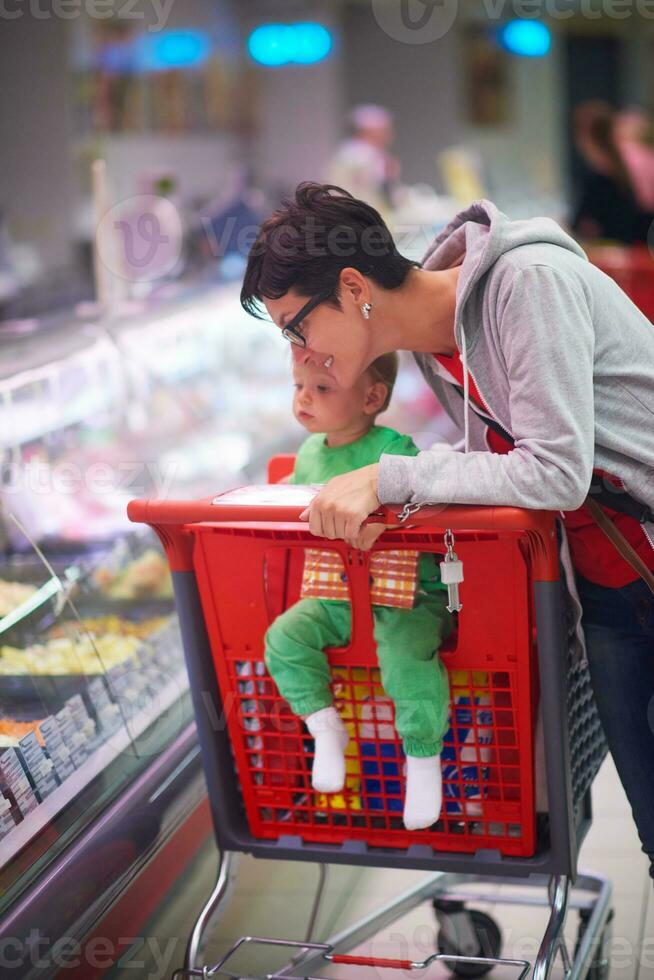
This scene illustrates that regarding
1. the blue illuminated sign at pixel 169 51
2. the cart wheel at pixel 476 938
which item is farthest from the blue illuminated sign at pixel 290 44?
the cart wheel at pixel 476 938

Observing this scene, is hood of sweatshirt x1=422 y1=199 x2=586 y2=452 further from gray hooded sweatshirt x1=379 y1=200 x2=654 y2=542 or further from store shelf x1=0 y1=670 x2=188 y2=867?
store shelf x1=0 y1=670 x2=188 y2=867

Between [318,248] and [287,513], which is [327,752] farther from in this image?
[318,248]

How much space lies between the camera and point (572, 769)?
228 cm

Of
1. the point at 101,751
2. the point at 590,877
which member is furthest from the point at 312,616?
the point at 590,877

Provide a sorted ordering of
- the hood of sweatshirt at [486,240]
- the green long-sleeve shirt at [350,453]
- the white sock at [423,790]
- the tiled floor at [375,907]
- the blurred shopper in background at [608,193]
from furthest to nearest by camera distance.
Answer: the blurred shopper in background at [608,193] < the tiled floor at [375,907] < the green long-sleeve shirt at [350,453] < the white sock at [423,790] < the hood of sweatshirt at [486,240]

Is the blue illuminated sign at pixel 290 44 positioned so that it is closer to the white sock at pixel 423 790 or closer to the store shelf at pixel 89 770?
the store shelf at pixel 89 770

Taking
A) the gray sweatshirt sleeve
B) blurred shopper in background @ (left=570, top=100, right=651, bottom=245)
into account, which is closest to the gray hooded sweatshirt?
the gray sweatshirt sleeve

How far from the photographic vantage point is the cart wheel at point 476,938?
279 cm

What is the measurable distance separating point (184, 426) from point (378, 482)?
257cm

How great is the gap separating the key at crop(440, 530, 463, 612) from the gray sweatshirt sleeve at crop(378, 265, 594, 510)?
0.30 ft

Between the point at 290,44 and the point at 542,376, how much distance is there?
10830mm

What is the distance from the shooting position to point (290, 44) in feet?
38.7

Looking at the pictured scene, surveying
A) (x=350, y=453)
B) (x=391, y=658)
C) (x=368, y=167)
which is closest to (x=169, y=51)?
(x=368, y=167)

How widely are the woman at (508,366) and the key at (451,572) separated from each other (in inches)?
3.8
